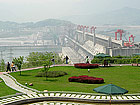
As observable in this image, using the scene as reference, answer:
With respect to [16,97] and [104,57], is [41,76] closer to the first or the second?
[16,97]

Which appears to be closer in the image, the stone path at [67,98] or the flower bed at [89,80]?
the stone path at [67,98]

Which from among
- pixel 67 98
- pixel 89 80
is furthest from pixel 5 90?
pixel 89 80

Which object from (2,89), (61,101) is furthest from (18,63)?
(61,101)

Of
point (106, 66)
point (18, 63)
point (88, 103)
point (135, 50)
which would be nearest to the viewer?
point (88, 103)

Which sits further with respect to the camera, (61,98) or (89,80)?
(89,80)

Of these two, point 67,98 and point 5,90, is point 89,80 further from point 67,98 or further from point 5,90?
point 5,90

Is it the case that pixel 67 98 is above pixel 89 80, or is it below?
below

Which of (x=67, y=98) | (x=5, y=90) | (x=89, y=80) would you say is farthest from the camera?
(x=89, y=80)

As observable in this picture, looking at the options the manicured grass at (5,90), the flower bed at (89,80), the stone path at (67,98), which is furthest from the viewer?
the flower bed at (89,80)

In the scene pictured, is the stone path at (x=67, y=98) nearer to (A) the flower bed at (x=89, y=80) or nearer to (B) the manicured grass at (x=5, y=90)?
(B) the manicured grass at (x=5, y=90)

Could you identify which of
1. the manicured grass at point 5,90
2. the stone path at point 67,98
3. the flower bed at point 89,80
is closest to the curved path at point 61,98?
the stone path at point 67,98

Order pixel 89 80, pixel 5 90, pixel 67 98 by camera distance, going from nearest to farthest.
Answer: pixel 67 98 < pixel 5 90 < pixel 89 80
